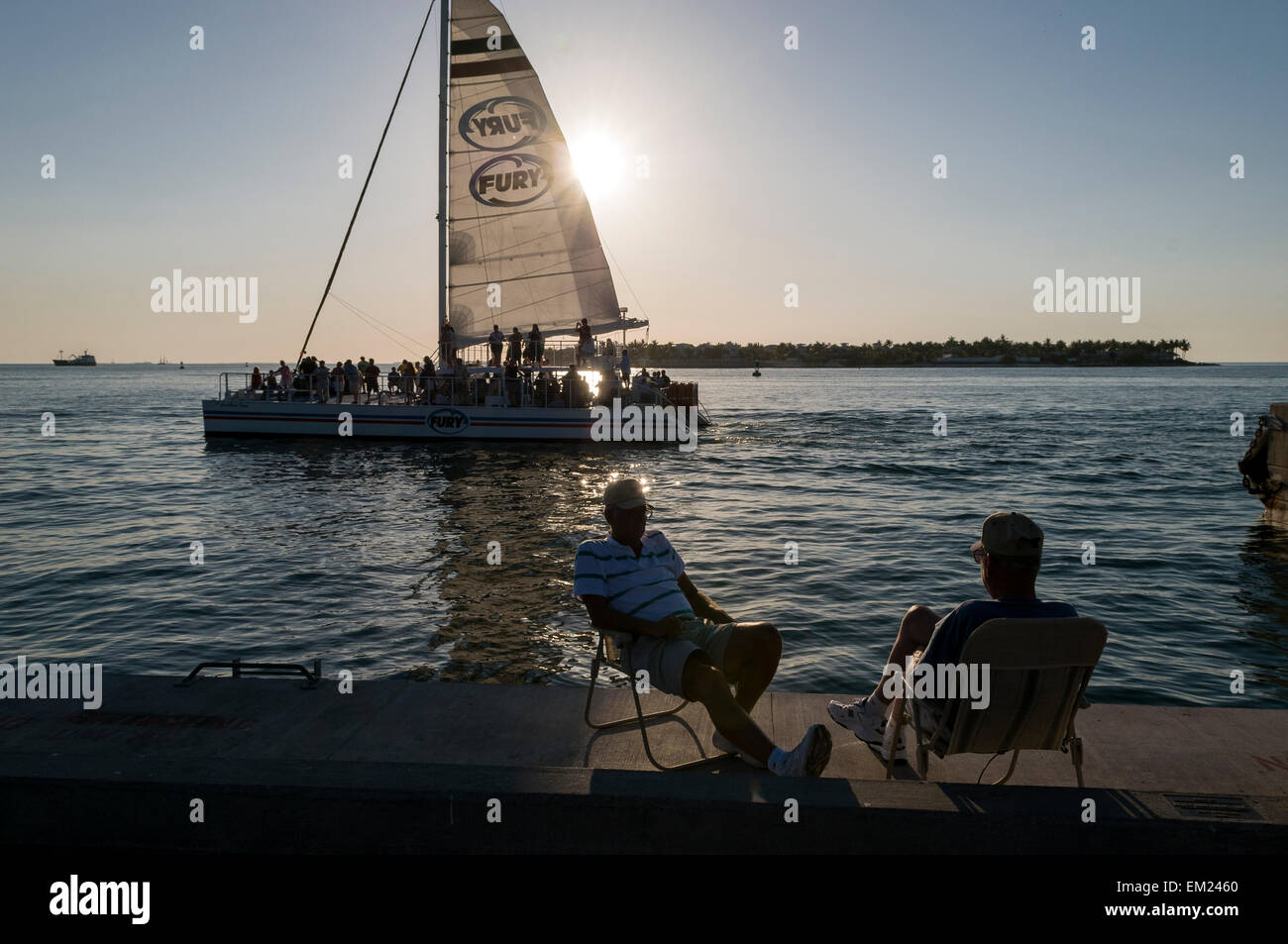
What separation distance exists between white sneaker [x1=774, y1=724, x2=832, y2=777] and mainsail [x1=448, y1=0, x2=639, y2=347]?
29.7m

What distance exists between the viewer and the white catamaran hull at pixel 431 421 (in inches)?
1267

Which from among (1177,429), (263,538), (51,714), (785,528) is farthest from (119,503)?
(1177,429)

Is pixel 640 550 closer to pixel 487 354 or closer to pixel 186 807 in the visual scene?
pixel 186 807

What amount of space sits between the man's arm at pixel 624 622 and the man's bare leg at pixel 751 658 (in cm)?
31

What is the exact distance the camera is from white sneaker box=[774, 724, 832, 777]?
400cm

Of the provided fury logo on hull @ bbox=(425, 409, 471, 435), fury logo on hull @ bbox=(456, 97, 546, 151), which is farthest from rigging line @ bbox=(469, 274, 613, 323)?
fury logo on hull @ bbox=(456, 97, 546, 151)

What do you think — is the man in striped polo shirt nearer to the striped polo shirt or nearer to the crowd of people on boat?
the striped polo shirt

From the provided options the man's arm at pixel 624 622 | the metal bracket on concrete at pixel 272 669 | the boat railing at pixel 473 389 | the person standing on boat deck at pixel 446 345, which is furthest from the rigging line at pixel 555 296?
the man's arm at pixel 624 622

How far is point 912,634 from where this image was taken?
179 inches

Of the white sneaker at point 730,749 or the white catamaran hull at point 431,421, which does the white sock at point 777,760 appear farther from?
the white catamaran hull at point 431,421

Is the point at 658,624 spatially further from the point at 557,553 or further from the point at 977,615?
the point at 557,553

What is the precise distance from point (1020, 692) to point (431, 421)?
98.4ft
